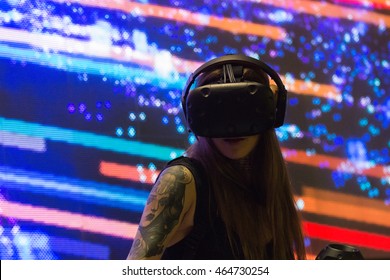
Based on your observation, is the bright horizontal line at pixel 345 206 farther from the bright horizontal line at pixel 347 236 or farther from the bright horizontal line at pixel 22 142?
the bright horizontal line at pixel 22 142

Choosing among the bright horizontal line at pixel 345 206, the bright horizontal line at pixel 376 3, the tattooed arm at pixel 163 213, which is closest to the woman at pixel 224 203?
the tattooed arm at pixel 163 213

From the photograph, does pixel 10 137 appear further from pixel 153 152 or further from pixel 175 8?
pixel 175 8

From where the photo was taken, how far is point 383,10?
2014mm

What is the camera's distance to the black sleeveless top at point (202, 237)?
2.25ft

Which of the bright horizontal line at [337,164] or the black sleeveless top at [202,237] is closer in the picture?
the black sleeveless top at [202,237]

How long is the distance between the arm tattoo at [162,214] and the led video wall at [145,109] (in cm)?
113

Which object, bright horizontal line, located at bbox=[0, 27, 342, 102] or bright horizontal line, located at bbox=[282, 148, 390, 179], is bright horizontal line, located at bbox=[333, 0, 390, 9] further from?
bright horizontal line, located at bbox=[0, 27, 342, 102]

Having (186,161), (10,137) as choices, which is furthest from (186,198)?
(10,137)

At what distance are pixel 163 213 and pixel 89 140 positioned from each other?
1194 mm

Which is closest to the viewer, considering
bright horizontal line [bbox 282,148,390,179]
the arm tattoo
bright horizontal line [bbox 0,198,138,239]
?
the arm tattoo

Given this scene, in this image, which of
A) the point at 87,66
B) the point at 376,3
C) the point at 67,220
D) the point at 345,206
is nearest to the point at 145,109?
the point at 87,66

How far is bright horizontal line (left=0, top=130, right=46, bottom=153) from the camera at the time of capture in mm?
1719

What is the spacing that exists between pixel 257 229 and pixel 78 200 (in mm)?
1183

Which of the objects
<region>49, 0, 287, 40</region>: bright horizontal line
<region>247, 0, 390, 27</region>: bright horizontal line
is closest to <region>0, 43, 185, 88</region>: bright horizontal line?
<region>49, 0, 287, 40</region>: bright horizontal line
